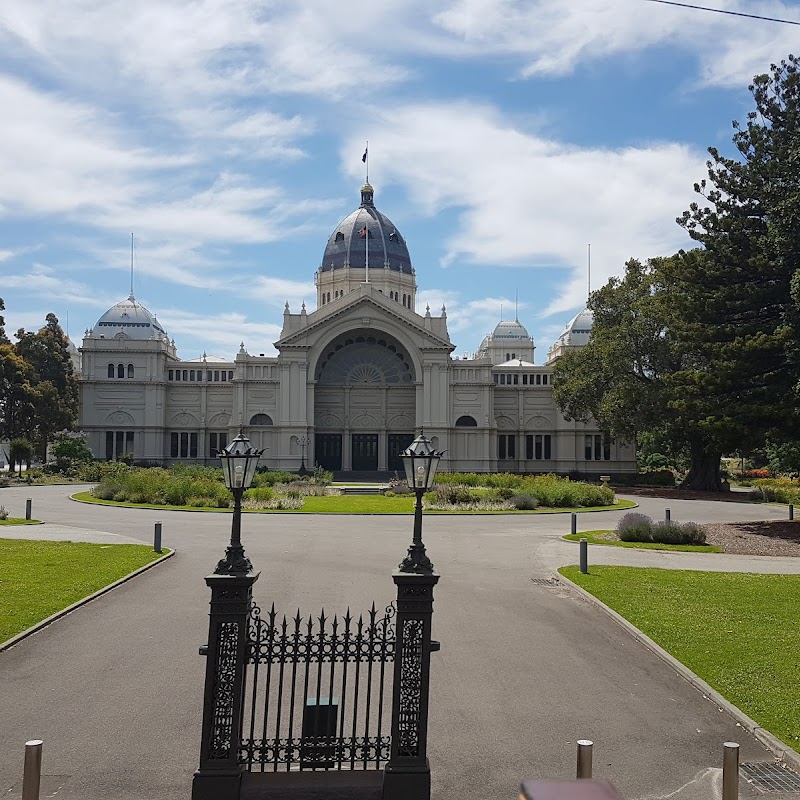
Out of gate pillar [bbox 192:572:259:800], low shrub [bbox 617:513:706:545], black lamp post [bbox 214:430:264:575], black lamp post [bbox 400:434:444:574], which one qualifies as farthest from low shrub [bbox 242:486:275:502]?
gate pillar [bbox 192:572:259:800]

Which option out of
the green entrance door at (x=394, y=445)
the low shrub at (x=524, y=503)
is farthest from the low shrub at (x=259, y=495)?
the green entrance door at (x=394, y=445)

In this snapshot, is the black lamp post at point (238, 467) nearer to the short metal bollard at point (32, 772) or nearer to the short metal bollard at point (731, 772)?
the short metal bollard at point (32, 772)

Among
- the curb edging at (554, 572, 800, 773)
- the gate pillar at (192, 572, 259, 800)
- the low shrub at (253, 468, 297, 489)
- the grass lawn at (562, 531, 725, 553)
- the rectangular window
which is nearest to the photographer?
the gate pillar at (192, 572, 259, 800)

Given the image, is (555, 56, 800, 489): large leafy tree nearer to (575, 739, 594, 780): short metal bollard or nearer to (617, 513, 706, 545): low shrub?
(617, 513, 706, 545): low shrub

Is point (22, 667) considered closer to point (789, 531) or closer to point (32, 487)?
point (789, 531)

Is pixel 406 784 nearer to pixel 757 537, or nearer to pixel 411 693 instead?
pixel 411 693

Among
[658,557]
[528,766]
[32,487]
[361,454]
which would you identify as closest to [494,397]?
[361,454]

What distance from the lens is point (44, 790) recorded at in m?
7.98

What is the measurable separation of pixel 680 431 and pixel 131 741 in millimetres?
49633

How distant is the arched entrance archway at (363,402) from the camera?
244ft

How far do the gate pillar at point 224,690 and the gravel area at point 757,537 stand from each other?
21.1 metres

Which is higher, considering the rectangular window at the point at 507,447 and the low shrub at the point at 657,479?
the rectangular window at the point at 507,447

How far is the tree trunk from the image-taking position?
55875mm

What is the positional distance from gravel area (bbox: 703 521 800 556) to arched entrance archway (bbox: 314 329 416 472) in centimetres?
4376
